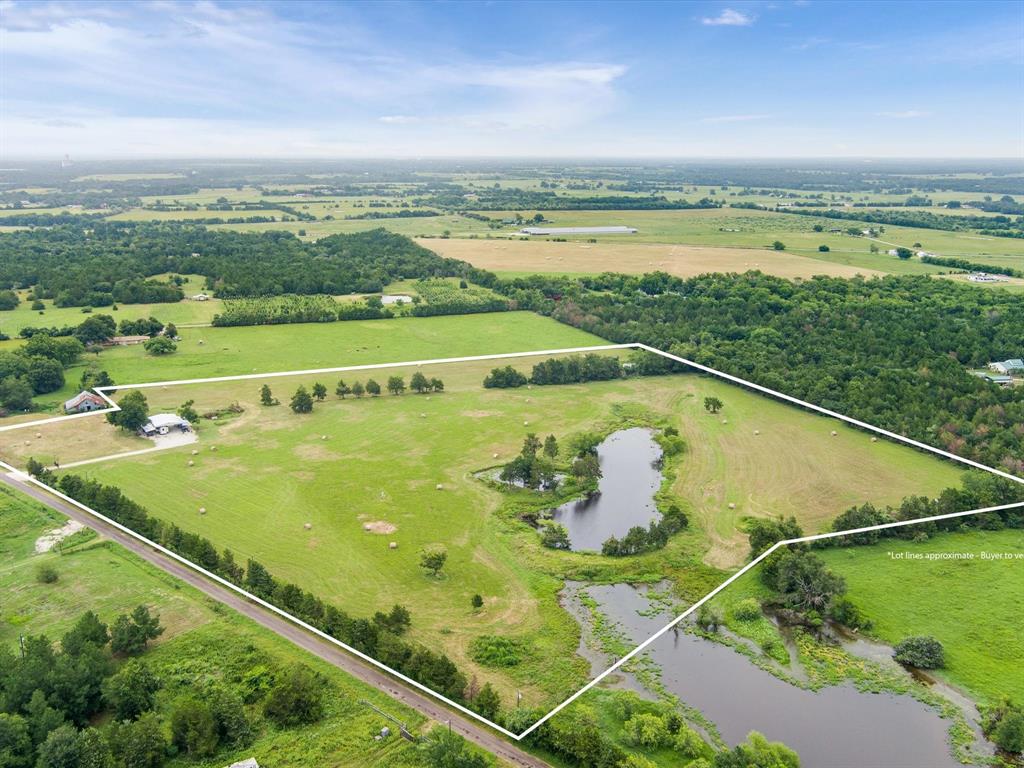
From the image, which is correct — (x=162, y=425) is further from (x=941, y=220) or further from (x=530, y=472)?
(x=941, y=220)

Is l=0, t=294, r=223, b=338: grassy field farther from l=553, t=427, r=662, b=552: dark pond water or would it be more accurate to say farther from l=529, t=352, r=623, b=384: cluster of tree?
l=553, t=427, r=662, b=552: dark pond water

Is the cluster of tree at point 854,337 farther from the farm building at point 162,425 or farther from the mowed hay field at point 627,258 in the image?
the farm building at point 162,425

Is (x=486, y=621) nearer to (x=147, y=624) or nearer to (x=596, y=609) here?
(x=596, y=609)

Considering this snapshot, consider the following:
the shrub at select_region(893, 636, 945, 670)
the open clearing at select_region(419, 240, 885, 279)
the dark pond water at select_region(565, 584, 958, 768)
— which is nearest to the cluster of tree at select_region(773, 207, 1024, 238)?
the open clearing at select_region(419, 240, 885, 279)

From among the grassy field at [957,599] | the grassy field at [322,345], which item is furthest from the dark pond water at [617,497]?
the grassy field at [322,345]

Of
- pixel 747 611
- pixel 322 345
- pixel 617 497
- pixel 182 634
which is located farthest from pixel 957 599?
pixel 322 345

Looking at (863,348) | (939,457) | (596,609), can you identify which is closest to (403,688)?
(596,609)
